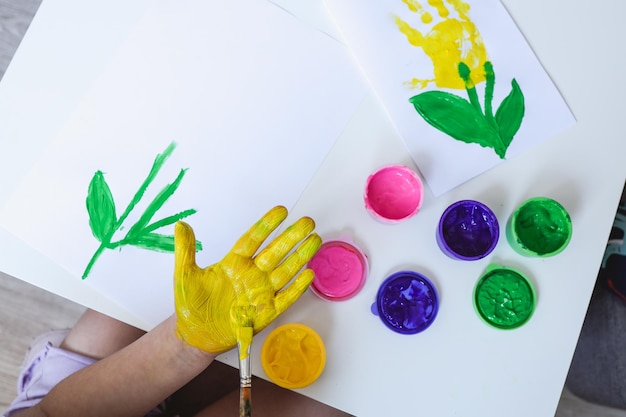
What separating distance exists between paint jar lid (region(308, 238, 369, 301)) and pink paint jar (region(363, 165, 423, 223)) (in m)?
0.06

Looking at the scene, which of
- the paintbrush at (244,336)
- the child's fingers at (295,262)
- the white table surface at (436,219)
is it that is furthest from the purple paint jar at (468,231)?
the paintbrush at (244,336)

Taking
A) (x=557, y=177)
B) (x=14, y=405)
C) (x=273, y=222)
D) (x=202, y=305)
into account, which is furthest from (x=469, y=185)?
(x=14, y=405)

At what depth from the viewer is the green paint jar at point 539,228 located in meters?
0.74

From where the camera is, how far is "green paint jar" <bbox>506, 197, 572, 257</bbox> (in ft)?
2.42

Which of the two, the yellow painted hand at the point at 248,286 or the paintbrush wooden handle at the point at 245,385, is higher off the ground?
the yellow painted hand at the point at 248,286

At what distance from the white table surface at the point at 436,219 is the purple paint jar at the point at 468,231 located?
0.07 ft

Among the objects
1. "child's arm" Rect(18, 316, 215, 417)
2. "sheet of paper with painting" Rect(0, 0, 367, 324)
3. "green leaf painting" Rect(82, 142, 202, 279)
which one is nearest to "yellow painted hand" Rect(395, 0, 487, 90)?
"sheet of paper with painting" Rect(0, 0, 367, 324)

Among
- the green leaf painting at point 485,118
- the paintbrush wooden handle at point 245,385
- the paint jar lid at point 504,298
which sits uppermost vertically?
the green leaf painting at point 485,118

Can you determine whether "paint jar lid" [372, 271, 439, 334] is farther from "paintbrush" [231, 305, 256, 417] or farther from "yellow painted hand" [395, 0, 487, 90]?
"yellow painted hand" [395, 0, 487, 90]

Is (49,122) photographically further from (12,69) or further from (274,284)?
(274,284)

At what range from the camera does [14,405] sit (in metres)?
0.87

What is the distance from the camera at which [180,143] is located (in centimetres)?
79

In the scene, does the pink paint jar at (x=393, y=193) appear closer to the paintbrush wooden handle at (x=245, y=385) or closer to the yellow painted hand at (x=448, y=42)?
the yellow painted hand at (x=448, y=42)

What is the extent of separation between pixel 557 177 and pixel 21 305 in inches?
48.2
